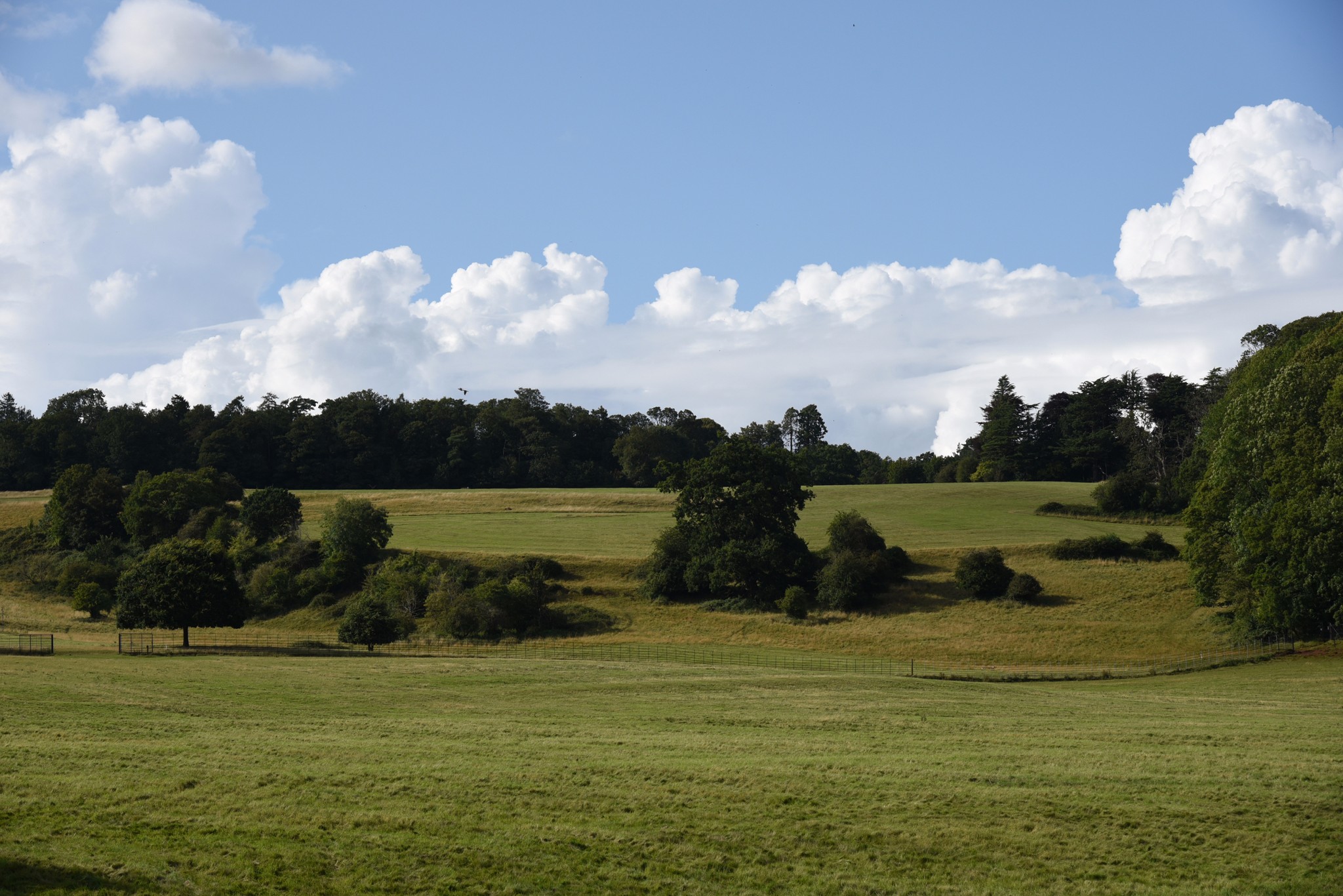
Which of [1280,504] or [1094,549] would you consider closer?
[1280,504]

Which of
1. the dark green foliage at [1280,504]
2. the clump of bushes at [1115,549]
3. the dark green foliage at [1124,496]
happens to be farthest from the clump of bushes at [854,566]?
the dark green foliage at [1124,496]

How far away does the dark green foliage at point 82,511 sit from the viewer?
308 feet

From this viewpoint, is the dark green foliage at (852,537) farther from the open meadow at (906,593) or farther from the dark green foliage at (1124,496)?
the dark green foliage at (1124,496)

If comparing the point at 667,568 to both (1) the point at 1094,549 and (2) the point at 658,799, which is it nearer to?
(1) the point at 1094,549

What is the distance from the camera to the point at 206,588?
58.2m

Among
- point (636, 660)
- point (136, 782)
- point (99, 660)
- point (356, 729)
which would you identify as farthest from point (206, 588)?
point (136, 782)

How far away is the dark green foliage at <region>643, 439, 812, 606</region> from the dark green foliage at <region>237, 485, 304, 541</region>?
114 feet

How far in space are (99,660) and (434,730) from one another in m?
27.5

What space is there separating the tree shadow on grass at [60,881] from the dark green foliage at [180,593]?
46.2 meters

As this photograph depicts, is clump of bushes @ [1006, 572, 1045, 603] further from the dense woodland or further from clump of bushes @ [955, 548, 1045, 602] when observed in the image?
the dense woodland

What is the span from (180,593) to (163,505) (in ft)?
135

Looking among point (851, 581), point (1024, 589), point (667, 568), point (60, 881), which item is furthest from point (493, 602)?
point (60, 881)

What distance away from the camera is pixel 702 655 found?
56.0 metres

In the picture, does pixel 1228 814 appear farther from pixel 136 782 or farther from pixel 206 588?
pixel 206 588
